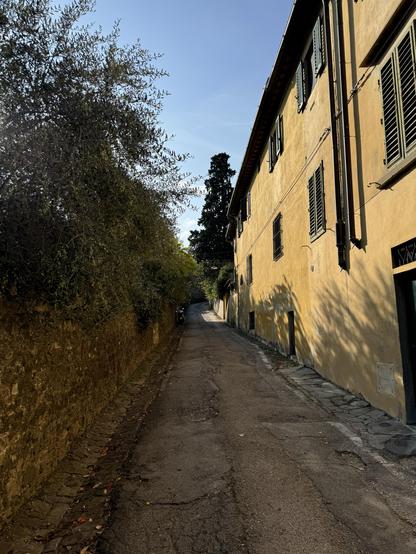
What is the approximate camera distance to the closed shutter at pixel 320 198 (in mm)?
8906

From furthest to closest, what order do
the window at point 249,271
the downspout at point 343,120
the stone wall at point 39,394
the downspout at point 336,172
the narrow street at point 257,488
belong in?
the window at point 249,271 → the downspout at point 336,172 → the downspout at point 343,120 → the stone wall at point 39,394 → the narrow street at point 257,488

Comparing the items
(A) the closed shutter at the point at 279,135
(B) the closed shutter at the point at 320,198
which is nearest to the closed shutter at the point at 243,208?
(A) the closed shutter at the point at 279,135

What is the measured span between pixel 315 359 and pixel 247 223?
12091mm

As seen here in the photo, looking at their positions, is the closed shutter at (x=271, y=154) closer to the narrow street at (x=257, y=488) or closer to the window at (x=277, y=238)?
the window at (x=277, y=238)

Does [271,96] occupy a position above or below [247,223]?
above

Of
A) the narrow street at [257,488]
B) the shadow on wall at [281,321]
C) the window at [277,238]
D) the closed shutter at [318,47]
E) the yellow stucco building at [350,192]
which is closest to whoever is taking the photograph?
the narrow street at [257,488]

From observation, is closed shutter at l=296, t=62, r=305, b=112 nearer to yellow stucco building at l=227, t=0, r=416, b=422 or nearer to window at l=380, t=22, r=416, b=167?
yellow stucco building at l=227, t=0, r=416, b=422

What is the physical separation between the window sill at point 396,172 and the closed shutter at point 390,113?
0.57 ft

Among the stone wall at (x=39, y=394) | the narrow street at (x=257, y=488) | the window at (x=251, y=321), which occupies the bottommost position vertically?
the narrow street at (x=257, y=488)

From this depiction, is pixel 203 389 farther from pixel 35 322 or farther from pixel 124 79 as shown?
pixel 124 79

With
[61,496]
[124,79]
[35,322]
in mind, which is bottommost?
[61,496]

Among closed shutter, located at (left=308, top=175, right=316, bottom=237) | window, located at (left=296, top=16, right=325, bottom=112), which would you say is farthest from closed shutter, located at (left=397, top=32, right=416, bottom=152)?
closed shutter, located at (left=308, top=175, right=316, bottom=237)

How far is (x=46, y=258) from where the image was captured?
403 cm

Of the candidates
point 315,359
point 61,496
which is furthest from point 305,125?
point 61,496
